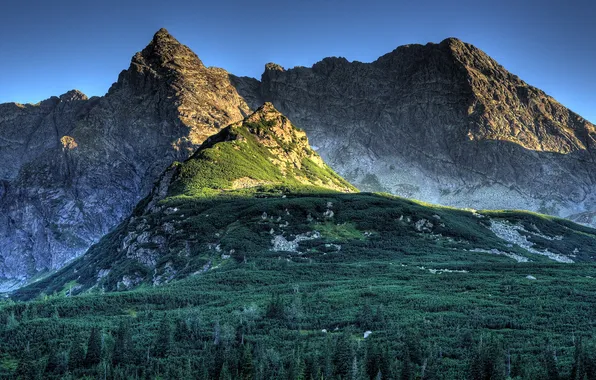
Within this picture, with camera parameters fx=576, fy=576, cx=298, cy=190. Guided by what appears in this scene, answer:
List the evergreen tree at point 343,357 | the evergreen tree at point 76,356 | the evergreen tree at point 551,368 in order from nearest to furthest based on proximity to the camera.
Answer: the evergreen tree at point 551,368
the evergreen tree at point 343,357
the evergreen tree at point 76,356

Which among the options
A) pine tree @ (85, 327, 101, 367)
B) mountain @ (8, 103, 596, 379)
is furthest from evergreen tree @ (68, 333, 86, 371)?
pine tree @ (85, 327, 101, 367)

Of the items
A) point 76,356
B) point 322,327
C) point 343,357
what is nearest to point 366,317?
point 322,327

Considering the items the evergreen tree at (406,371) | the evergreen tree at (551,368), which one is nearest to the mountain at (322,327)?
the evergreen tree at (406,371)

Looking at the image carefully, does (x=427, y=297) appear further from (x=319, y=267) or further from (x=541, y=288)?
(x=319, y=267)

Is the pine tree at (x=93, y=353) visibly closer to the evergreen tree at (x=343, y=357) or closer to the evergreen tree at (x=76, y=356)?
the evergreen tree at (x=76, y=356)

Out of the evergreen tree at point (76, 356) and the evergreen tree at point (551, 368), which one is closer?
the evergreen tree at point (551, 368)

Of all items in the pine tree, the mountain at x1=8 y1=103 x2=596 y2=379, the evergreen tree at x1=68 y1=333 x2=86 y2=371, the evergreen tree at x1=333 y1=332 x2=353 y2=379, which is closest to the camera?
the evergreen tree at x1=333 y1=332 x2=353 y2=379

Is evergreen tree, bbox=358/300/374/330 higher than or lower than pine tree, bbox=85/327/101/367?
higher

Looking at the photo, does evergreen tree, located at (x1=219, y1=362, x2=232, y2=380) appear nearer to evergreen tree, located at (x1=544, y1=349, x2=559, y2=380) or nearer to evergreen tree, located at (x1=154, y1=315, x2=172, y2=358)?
evergreen tree, located at (x1=154, y1=315, x2=172, y2=358)

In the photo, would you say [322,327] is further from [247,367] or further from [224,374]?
[224,374]

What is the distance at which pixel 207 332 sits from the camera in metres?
122

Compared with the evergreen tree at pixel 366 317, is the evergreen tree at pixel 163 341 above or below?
below

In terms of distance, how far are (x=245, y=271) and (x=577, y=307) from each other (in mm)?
95467

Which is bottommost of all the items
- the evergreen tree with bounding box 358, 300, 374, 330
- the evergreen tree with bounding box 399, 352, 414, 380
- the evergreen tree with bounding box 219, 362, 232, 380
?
the evergreen tree with bounding box 219, 362, 232, 380
